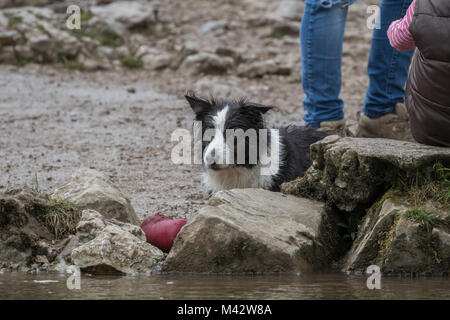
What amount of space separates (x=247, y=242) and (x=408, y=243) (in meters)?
1.01

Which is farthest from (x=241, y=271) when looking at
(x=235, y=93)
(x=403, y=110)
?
(x=235, y=93)

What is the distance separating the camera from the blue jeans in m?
6.43

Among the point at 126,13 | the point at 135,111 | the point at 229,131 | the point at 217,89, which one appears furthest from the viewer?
the point at 126,13

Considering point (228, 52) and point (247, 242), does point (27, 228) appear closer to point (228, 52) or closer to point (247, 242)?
point (247, 242)

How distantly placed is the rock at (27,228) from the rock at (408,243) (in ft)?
7.16

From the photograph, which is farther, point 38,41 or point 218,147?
point 38,41

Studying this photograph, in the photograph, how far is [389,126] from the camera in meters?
7.02

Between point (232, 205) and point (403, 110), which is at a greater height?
point (403, 110)

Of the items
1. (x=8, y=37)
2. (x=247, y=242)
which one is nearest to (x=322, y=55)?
(x=247, y=242)

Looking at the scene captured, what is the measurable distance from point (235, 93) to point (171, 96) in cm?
101

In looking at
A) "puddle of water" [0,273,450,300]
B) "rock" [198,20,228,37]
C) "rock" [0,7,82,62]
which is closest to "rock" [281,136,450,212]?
"puddle of water" [0,273,450,300]

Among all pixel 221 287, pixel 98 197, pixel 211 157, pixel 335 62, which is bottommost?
pixel 221 287

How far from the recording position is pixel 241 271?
458 centimetres
